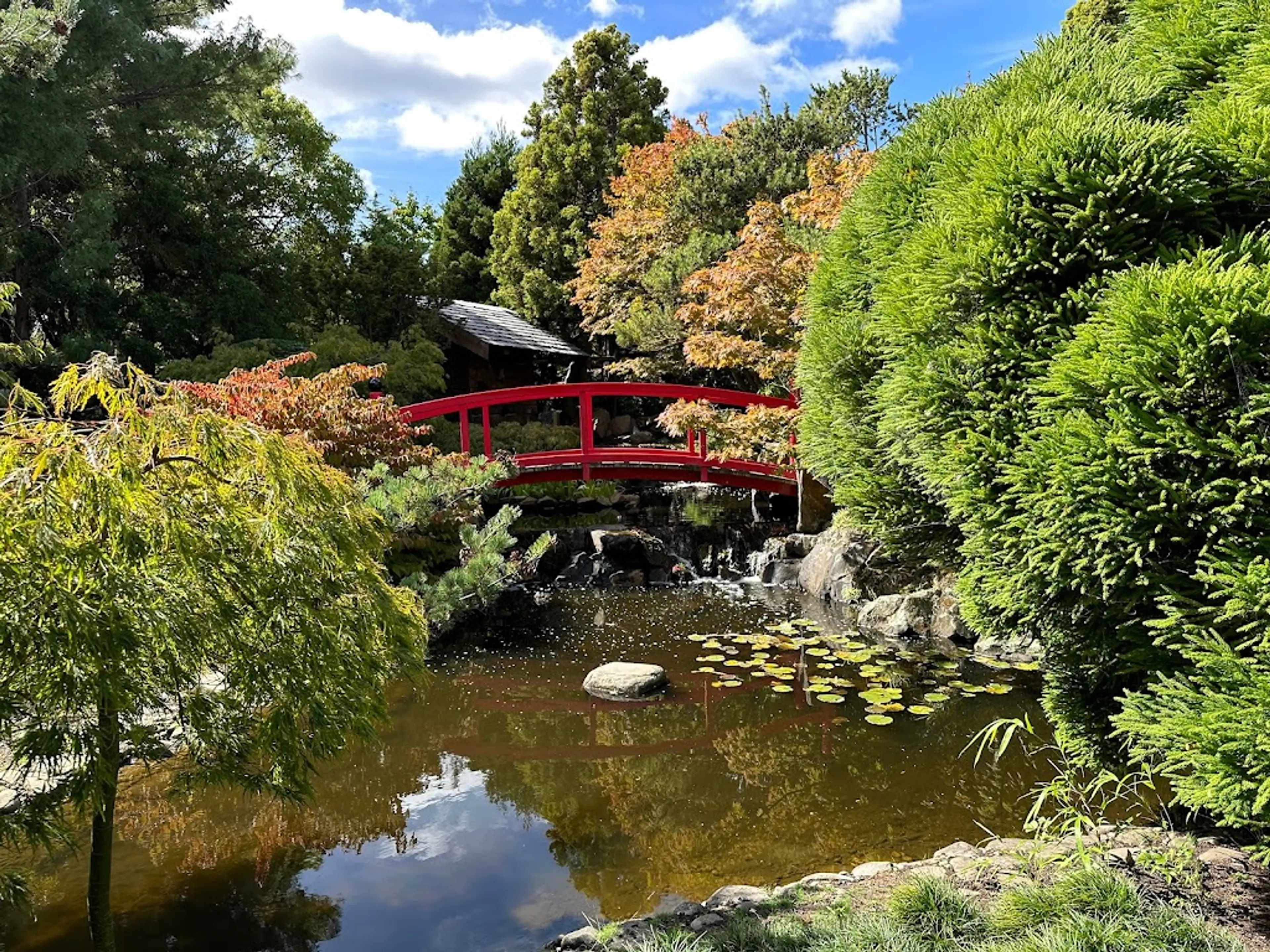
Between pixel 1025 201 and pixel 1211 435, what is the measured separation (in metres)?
0.95

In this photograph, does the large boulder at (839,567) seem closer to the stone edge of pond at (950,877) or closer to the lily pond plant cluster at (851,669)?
the lily pond plant cluster at (851,669)

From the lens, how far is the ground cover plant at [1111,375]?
7.57 ft

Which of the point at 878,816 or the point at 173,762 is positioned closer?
the point at 878,816

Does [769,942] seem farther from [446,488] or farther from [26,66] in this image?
[26,66]

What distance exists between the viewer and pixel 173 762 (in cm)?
511

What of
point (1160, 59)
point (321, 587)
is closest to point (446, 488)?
point (321, 587)

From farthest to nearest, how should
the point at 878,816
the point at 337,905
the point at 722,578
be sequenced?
the point at 722,578 → the point at 878,816 → the point at 337,905

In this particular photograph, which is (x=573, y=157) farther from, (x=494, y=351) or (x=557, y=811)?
(x=557, y=811)

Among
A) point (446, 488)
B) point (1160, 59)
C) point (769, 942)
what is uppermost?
point (1160, 59)

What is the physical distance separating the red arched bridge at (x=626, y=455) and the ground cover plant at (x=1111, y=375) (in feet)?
21.8

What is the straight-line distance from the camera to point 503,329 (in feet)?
53.5

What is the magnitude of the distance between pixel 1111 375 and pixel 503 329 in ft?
48.1

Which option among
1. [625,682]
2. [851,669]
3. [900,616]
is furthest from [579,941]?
[900,616]

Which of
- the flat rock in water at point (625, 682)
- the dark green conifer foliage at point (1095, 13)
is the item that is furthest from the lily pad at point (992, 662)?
the dark green conifer foliage at point (1095, 13)
